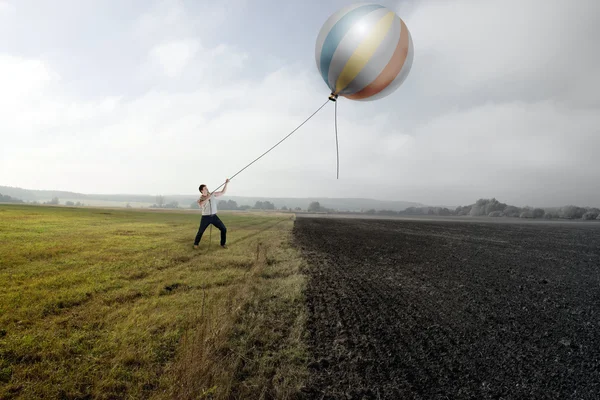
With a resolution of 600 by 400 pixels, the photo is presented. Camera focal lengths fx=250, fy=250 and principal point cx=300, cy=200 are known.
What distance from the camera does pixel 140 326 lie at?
3.91m

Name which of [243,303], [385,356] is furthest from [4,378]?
[385,356]

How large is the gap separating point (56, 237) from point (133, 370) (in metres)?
7.95

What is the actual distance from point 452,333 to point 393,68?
17.3 feet

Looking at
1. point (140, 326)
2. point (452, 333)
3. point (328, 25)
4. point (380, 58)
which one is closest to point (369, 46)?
point (380, 58)

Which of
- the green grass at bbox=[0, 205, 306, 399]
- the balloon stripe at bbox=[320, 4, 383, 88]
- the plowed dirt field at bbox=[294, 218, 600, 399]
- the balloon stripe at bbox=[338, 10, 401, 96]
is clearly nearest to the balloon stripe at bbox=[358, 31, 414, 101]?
the balloon stripe at bbox=[338, 10, 401, 96]

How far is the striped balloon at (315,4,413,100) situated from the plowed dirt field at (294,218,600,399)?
487cm

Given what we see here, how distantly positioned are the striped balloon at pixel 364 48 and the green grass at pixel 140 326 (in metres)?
5.02

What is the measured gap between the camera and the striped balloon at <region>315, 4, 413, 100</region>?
4969 mm

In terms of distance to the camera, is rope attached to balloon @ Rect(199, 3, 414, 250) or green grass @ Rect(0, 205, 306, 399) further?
rope attached to balloon @ Rect(199, 3, 414, 250)

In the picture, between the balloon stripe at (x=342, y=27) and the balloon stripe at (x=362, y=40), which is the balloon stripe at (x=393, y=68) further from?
the balloon stripe at (x=342, y=27)

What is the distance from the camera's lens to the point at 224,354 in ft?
11.4

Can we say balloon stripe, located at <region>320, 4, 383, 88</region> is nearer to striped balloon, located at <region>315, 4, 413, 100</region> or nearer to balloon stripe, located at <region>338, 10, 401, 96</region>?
striped balloon, located at <region>315, 4, 413, 100</region>

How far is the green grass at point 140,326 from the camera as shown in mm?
2791

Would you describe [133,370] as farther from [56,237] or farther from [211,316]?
[56,237]
